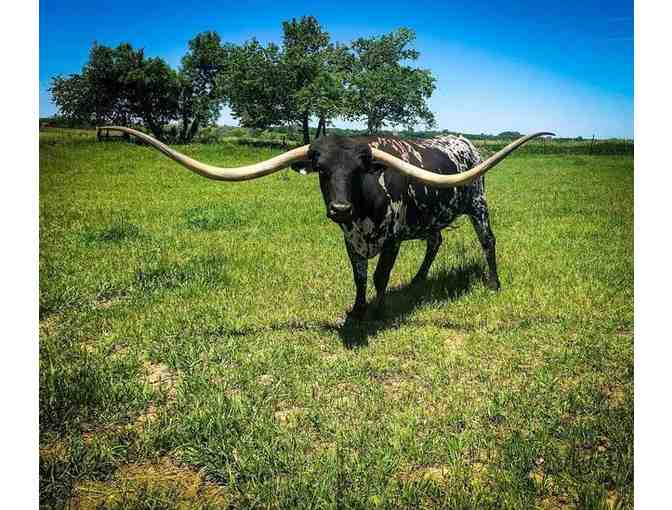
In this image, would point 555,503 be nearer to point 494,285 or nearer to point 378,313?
point 378,313

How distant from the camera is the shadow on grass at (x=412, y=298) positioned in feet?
11.3

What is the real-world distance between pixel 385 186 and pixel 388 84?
0.75 metres

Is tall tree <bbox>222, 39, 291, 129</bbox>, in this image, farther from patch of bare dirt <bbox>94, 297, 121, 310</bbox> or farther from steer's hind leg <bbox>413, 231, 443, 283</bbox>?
steer's hind leg <bbox>413, 231, 443, 283</bbox>

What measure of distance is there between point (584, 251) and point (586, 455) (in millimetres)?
2815

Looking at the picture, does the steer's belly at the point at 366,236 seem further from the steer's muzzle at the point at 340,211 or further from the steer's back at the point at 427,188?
the steer's muzzle at the point at 340,211

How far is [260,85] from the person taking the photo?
3166 mm

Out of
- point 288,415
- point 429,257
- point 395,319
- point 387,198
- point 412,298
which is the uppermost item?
point 387,198

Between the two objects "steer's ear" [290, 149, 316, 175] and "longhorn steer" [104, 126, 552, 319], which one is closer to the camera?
"longhorn steer" [104, 126, 552, 319]

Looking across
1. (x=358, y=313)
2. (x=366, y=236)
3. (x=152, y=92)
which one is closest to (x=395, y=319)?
(x=358, y=313)

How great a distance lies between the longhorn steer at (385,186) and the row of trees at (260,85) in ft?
1.18

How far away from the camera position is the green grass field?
1.93 metres

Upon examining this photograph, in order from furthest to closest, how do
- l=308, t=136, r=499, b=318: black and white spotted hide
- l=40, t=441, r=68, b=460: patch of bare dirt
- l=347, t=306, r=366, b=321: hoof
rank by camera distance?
1. l=347, t=306, r=366, b=321: hoof
2. l=308, t=136, r=499, b=318: black and white spotted hide
3. l=40, t=441, r=68, b=460: patch of bare dirt

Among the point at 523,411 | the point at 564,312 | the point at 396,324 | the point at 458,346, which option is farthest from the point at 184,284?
the point at 564,312

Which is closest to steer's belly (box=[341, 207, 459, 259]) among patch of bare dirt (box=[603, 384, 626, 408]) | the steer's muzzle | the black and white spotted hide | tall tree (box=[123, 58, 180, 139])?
the black and white spotted hide
